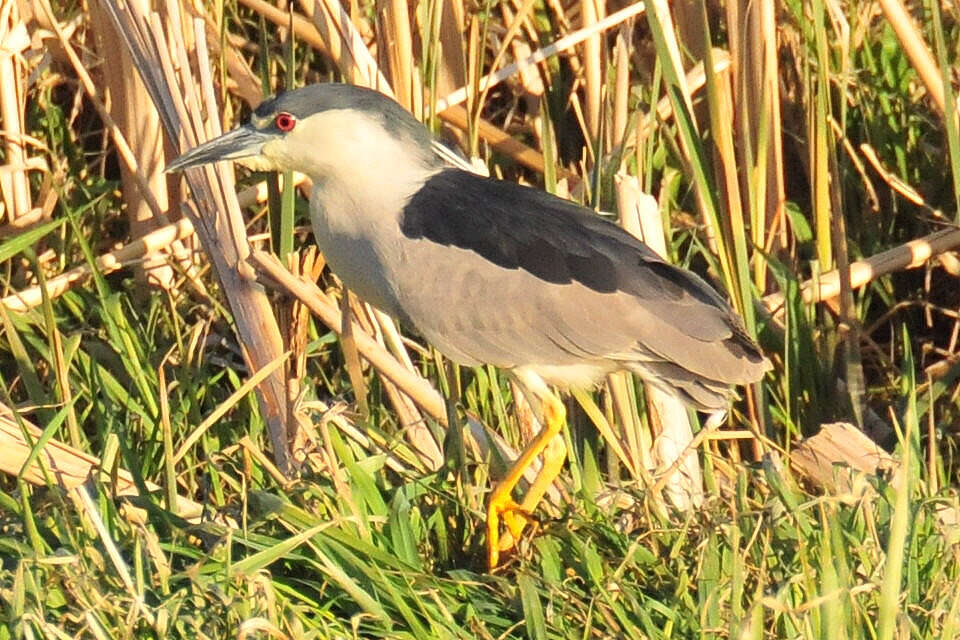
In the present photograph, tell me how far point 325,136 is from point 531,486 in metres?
0.84

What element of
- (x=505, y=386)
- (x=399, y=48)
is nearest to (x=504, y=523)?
(x=505, y=386)

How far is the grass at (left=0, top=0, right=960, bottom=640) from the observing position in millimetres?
2510

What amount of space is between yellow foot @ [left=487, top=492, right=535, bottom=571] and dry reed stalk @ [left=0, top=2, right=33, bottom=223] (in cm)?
183

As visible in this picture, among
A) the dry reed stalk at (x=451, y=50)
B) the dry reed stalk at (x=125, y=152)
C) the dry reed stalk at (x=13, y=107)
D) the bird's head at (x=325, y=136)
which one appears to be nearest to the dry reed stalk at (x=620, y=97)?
the dry reed stalk at (x=451, y=50)

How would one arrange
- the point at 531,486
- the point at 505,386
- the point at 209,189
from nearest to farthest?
the point at 531,486 → the point at 209,189 → the point at 505,386

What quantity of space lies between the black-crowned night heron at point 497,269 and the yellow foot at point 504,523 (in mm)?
22

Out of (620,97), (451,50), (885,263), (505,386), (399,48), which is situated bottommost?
(505,386)

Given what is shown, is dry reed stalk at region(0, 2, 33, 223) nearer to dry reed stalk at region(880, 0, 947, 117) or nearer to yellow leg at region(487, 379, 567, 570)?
yellow leg at region(487, 379, 567, 570)

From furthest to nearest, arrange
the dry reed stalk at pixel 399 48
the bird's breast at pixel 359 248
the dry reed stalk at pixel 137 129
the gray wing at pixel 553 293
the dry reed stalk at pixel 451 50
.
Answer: the dry reed stalk at pixel 137 129 < the dry reed stalk at pixel 451 50 < the dry reed stalk at pixel 399 48 < the bird's breast at pixel 359 248 < the gray wing at pixel 553 293

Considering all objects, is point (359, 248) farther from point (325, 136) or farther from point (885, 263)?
point (885, 263)

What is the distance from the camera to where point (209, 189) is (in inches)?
127

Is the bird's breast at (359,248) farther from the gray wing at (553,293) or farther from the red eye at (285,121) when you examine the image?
the red eye at (285,121)

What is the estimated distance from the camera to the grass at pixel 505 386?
251cm

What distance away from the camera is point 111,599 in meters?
2.44
